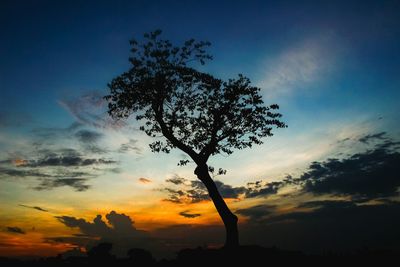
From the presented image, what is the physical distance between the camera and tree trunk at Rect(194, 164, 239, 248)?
2850 cm

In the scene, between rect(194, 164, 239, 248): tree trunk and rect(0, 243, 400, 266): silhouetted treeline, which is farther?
rect(194, 164, 239, 248): tree trunk

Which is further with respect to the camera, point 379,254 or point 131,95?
point 131,95

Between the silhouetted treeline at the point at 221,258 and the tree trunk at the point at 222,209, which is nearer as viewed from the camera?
the silhouetted treeline at the point at 221,258

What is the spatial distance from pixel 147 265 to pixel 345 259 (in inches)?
624

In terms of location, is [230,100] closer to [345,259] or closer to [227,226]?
[227,226]

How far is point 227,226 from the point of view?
28734 mm

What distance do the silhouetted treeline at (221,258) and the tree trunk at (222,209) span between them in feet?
2.93

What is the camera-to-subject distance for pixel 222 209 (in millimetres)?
29078

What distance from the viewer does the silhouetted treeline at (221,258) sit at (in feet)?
83.1

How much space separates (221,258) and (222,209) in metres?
4.09

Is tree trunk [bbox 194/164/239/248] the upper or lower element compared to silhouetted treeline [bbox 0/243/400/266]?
upper

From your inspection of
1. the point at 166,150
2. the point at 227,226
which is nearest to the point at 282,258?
the point at 227,226

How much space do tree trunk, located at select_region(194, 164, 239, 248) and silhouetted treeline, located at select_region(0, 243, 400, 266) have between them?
2.93 ft

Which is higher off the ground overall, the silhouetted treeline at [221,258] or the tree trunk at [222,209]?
the tree trunk at [222,209]
